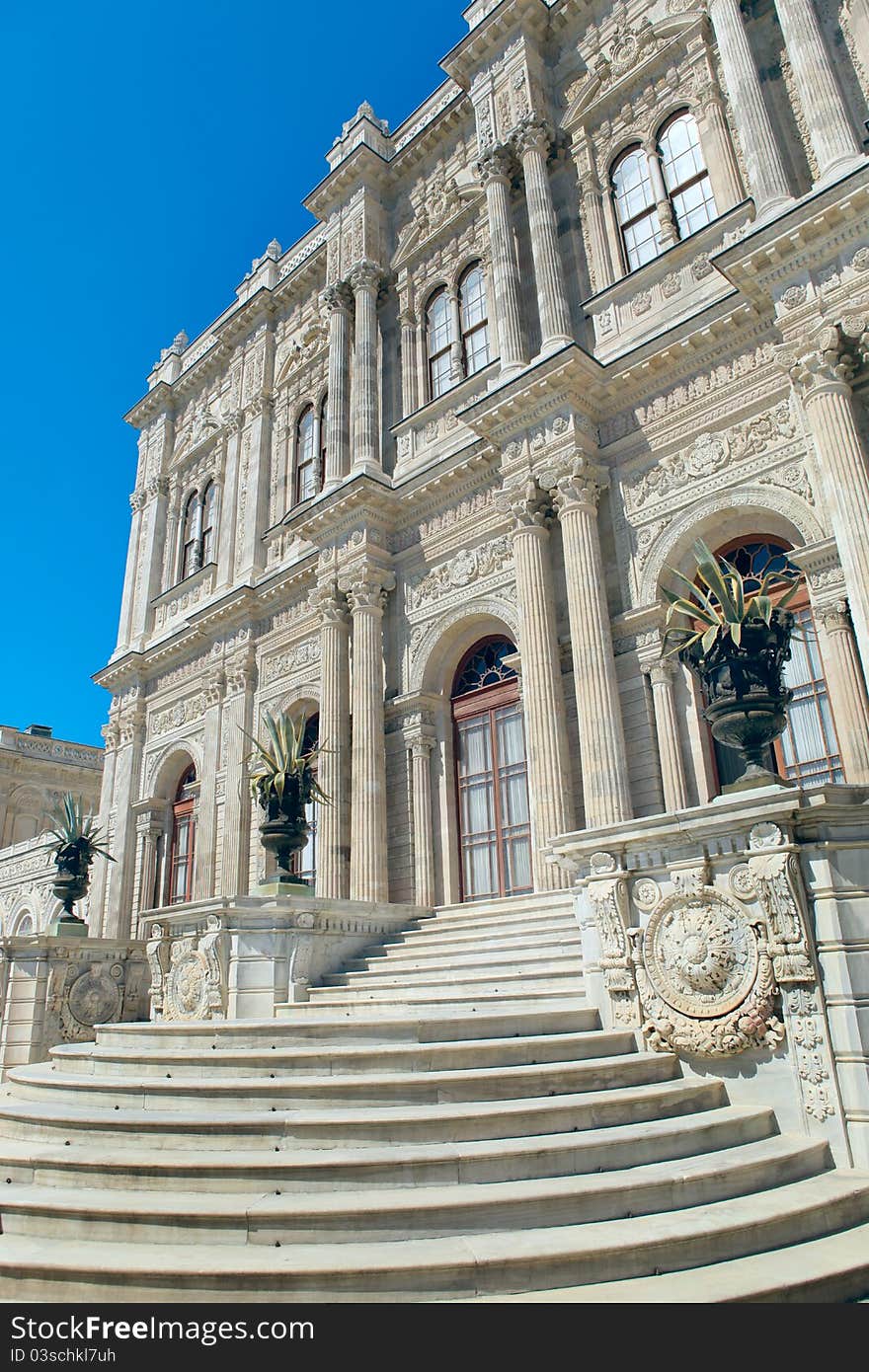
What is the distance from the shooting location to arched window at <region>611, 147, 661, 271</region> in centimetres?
1333

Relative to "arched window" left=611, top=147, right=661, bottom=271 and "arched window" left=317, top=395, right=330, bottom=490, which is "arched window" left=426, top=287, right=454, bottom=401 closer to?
"arched window" left=317, top=395, right=330, bottom=490

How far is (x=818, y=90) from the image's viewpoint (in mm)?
10555

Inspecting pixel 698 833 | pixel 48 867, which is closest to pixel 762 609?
pixel 698 833

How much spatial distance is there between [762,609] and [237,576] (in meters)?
15.7

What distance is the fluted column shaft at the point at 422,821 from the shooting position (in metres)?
13.6

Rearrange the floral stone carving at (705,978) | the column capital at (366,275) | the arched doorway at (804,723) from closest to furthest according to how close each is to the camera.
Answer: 1. the floral stone carving at (705,978)
2. the arched doorway at (804,723)
3. the column capital at (366,275)

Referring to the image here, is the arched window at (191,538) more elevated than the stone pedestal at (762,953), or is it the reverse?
the arched window at (191,538)

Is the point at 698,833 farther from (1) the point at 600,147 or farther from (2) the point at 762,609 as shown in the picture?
(1) the point at 600,147

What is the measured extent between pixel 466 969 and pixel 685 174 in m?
12.2

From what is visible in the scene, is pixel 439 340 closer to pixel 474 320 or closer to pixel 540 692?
pixel 474 320

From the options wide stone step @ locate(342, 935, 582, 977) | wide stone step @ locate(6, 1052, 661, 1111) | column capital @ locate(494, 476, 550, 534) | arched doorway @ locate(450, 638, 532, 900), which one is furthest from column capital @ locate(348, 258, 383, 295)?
wide stone step @ locate(6, 1052, 661, 1111)

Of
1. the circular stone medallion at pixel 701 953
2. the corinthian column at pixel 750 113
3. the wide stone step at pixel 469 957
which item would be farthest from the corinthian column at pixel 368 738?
the corinthian column at pixel 750 113

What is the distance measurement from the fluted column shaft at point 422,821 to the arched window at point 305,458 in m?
7.79

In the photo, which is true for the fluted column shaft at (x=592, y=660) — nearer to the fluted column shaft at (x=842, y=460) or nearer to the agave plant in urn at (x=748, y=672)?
the fluted column shaft at (x=842, y=460)
